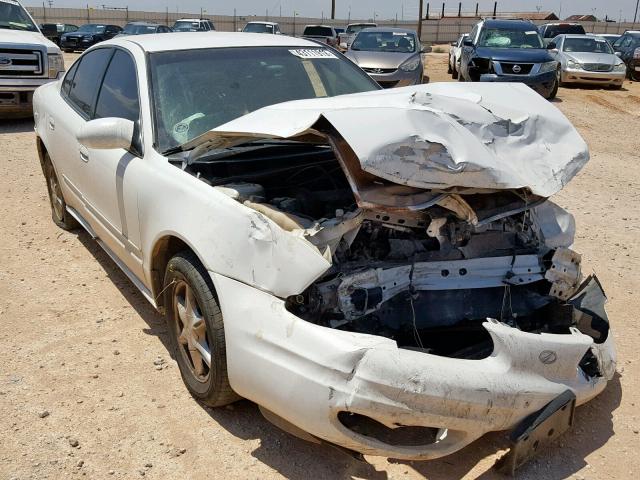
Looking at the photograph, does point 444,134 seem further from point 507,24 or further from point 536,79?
point 507,24

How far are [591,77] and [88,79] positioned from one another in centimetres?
1509

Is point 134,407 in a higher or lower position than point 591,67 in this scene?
lower

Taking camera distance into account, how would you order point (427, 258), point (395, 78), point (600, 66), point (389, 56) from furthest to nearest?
point (600, 66) → point (389, 56) → point (395, 78) → point (427, 258)

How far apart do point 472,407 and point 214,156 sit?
1.82 metres

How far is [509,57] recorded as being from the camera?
1393cm

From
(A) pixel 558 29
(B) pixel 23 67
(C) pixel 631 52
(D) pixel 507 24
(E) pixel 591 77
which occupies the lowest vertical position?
(E) pixel 591 77

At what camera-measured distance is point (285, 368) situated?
2.47 metres

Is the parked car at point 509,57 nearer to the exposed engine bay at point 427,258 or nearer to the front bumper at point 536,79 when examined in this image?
the front bumper at point 536,79

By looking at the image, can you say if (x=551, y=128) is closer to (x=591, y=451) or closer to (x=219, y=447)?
(x=591, y=451)

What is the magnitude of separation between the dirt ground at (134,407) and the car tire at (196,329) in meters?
0.17

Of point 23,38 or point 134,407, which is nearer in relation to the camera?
point 134,407

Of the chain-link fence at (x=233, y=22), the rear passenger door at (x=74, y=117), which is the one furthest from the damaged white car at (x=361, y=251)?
the chain-link fence at (x=233, y=22)

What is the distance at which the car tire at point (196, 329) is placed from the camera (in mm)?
2818

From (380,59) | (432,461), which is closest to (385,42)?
(380,59)
